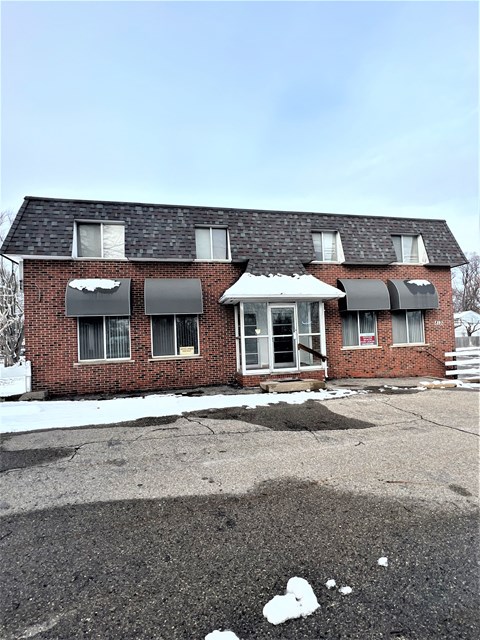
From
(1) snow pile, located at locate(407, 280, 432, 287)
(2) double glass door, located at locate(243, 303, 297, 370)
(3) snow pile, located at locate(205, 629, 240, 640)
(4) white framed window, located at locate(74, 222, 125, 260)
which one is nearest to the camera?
(3) snow pile, located at locate(205, 629, 240, 640)

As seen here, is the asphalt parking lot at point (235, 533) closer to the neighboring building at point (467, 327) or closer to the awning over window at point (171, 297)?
the awning over window at point (171, 297)

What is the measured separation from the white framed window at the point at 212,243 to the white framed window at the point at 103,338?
3.40m

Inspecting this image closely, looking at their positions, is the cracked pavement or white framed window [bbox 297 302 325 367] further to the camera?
white framed window [bbox 297 302 325 367]

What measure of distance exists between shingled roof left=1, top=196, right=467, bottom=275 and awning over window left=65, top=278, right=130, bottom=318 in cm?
99

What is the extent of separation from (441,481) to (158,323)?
8.99 metres

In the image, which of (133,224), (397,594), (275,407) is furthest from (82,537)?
(133,224)

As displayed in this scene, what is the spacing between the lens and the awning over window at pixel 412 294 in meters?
13.0

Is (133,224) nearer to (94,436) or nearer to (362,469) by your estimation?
(94,436)

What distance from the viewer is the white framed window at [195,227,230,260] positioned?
39.5 feet

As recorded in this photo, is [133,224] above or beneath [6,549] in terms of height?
above

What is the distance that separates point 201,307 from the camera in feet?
36.6

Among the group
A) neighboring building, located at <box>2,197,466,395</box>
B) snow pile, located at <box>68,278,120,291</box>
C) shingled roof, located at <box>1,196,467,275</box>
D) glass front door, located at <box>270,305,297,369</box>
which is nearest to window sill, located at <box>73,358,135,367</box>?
neighboring building, located at <box>2,197,466,395</box>

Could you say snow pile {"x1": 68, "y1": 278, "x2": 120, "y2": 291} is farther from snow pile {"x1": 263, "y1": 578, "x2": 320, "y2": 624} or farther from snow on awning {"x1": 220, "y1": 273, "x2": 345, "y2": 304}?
snow pile {"x1": 263, "y1": 578, "x2": 320, "y2": 624}

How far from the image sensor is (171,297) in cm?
1102
